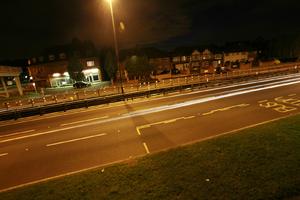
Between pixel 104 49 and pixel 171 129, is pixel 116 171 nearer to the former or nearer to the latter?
pixel 171 129

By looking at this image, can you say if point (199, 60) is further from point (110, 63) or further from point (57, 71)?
point (57, 71)

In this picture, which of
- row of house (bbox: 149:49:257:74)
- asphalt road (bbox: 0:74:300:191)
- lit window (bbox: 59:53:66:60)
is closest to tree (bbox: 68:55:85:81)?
lit window (bbox: 59:53:66:60)

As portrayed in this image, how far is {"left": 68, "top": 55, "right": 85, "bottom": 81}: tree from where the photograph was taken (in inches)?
1907

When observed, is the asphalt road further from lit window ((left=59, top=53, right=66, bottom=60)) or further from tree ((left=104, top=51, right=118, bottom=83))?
lit window ((left=59, top=53, right=66, bottom=60))

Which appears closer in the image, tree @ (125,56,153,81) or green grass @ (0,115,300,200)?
green grass @ (0,115,300,200)

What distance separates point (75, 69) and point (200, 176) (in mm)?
47922

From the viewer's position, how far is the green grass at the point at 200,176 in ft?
17.2

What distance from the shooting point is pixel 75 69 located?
4853 centimetres

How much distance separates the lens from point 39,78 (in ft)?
185

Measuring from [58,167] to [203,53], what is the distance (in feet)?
253

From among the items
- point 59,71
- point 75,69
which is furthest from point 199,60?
point 59,71

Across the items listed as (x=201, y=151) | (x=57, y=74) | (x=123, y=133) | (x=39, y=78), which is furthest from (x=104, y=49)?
(x=201, y=151)

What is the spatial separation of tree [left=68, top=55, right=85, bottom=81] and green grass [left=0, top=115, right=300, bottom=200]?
45.3 meters

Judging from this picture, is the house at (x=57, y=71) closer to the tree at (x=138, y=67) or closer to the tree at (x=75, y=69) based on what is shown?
the tree at (x=75, y=69)
